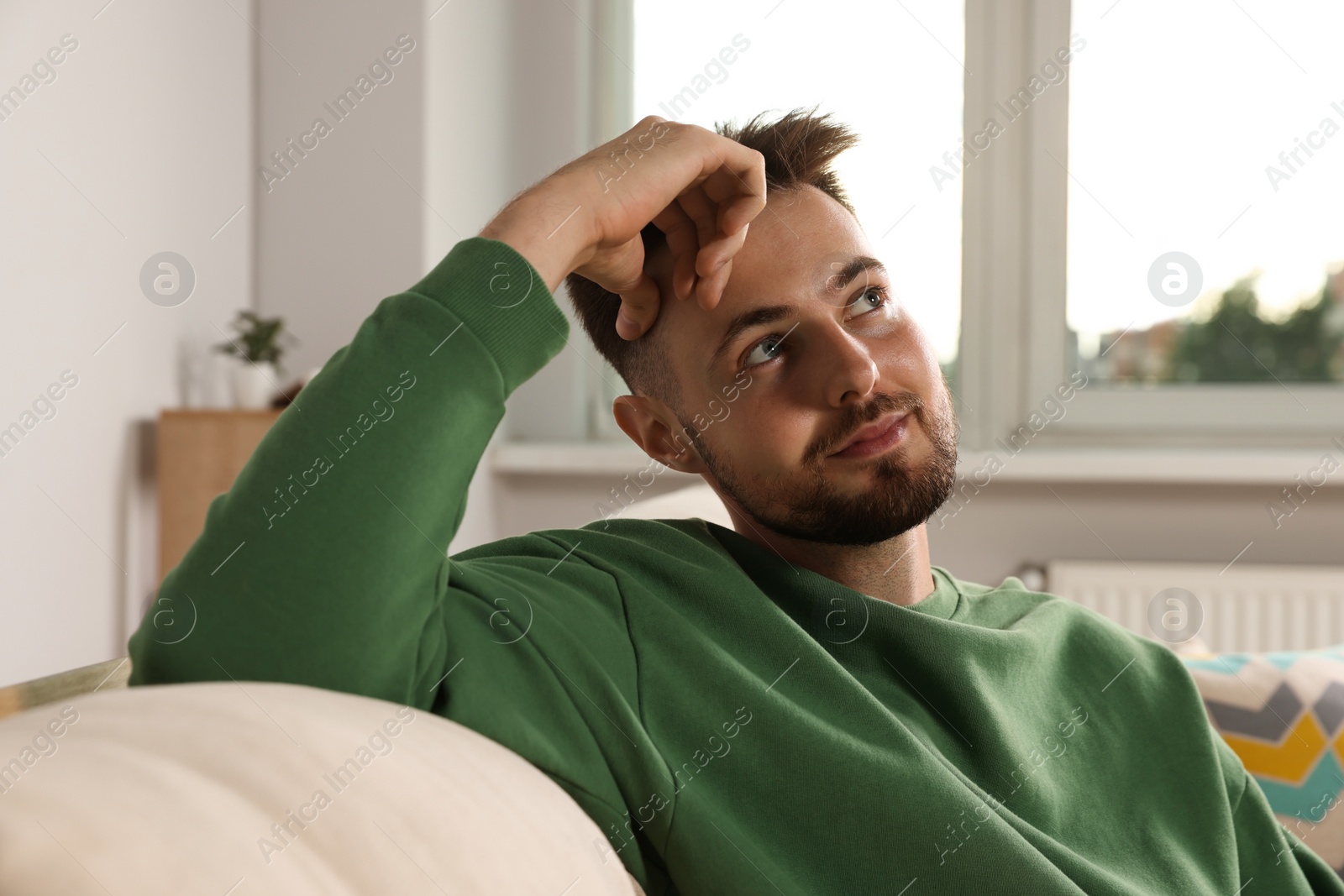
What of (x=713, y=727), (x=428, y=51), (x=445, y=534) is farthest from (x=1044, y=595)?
(x=428, y=51)

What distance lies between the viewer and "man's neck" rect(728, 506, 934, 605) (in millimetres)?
996

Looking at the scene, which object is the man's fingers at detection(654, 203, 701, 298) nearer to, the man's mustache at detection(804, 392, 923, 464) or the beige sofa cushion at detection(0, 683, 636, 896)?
the man's mustache at detection(804, 392, 923, 464)

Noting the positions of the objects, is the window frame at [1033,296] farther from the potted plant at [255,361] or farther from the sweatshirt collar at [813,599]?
the sweatshirt collar at [813,599]

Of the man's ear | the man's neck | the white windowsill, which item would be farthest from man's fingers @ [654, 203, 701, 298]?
the white windowsill

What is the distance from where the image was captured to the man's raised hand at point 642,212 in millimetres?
768

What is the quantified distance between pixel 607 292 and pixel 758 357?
22 centimetres

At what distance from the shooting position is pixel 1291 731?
119 centimetres

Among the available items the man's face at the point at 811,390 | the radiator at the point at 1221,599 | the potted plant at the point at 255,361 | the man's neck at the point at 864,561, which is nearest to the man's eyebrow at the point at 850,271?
the man's face at the point at 811,390

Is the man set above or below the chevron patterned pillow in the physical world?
above

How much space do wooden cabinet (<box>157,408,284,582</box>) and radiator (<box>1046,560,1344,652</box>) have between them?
1950 millimetres

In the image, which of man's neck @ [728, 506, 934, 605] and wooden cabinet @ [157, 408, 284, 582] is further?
wooden cabinet @ [157, 408, 284, 582]

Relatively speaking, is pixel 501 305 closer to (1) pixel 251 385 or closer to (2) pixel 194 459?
(2) pixel 194 459

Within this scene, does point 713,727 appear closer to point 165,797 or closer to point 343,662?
point 343,662

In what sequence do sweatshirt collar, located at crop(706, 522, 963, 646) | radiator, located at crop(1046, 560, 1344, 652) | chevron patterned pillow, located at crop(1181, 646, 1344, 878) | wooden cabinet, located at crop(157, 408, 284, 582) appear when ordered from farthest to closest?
radiator, located at crop(1046, 560, 1344, 652), wooden cabinet, located at crop(157, 408, 284, 582), chevron patterned pillow, located at crop(1181, 646, 1344, 878), sweatshirt collar, located at crop(706, 522, 963, 646)
